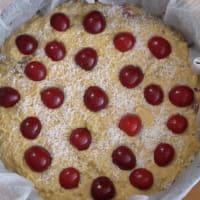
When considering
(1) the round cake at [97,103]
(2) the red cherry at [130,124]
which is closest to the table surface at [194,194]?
(1) the round cake at [97,103]

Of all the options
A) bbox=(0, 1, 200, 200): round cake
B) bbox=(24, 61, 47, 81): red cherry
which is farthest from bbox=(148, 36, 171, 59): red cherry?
bbox=(24, 61, 47, 81): red cherry

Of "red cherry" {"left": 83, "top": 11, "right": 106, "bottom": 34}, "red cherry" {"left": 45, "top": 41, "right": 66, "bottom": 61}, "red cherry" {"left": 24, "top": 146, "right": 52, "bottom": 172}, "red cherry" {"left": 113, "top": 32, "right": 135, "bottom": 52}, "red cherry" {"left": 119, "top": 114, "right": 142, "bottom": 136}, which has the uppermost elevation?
"red cherry" {"left": 83, "top": 11, "right": 106, "bottom": 34}

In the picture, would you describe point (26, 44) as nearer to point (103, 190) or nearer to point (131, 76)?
point (131, 76)

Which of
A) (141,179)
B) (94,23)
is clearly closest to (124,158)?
(141,179)

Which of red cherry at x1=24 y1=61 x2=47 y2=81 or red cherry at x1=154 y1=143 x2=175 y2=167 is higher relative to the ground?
red cherry at x1=24 y1=61 x2=47 y2=81

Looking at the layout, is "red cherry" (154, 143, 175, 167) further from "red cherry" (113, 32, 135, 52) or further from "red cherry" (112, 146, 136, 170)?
"red cherry" (113, 32, 135, 52)

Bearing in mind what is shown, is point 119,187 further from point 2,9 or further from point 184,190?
point 2,9
